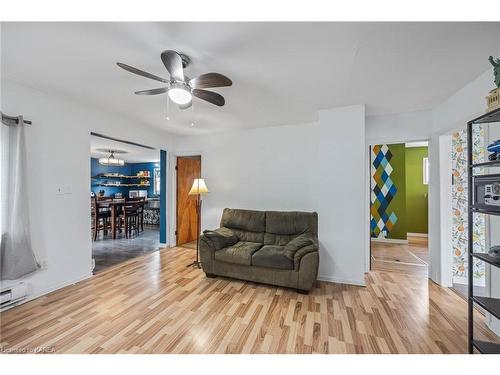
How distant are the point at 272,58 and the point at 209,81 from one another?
575 millimetres

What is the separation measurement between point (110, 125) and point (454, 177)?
4936 mm

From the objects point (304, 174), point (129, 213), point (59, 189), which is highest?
point (304, 174)

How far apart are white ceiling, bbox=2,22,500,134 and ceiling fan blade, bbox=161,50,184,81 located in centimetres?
18

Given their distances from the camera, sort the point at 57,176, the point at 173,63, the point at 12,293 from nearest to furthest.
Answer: the point at 173,63, the point at 12,293, the point at 57,176

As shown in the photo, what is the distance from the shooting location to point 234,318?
2.01 metres

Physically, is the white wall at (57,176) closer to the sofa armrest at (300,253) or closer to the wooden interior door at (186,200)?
the wooden interior door at (186,200)

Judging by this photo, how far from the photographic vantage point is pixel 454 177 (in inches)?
110

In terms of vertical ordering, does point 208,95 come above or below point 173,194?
above

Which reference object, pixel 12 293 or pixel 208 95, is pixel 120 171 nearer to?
pixel 12 293

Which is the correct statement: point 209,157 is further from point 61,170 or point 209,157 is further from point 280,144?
point 61,170

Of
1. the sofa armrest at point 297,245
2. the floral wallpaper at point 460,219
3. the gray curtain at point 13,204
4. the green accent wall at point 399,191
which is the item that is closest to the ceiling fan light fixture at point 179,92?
the gray curtain at point 13,204

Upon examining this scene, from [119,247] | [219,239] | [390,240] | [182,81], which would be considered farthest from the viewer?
[390,240]

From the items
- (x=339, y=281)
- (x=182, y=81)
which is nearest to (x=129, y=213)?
(x=182, y=81)
